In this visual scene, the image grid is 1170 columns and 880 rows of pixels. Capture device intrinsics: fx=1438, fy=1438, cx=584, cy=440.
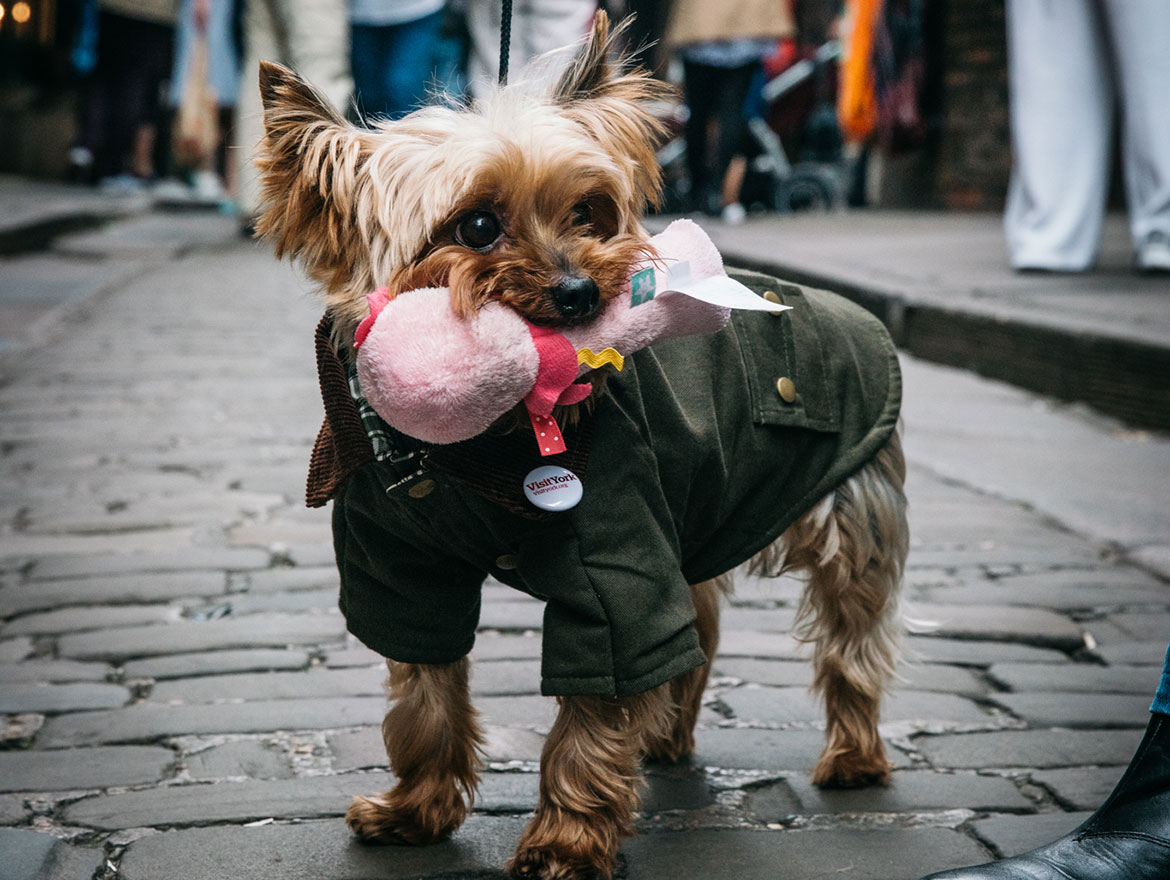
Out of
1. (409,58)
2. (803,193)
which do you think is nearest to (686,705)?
(409,58)

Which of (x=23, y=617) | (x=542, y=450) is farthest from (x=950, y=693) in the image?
(x=23, y=617)

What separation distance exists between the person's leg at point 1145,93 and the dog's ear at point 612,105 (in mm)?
5066

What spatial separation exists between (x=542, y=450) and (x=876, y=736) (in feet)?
3.57

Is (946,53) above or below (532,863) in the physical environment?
above

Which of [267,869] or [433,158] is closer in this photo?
[433,158]

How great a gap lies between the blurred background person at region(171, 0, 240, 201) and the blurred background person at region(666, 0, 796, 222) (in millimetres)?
3578

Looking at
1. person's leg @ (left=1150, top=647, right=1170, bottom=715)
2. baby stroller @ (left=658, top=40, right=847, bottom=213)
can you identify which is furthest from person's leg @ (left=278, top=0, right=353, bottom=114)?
person's leg @ (left=1150, top=647, right=1170, bottom=715)

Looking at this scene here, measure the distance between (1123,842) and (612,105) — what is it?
146cm

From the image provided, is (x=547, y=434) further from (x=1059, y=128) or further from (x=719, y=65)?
(x=719, y=65)

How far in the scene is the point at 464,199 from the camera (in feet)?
7.22

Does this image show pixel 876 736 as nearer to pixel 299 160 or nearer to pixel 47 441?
pixel 299 160

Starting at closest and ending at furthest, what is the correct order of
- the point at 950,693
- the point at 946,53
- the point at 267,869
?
the point at 267,869
the point at 950,693
the point at 946,53

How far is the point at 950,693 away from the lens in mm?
3334

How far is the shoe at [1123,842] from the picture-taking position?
7.38 feet
